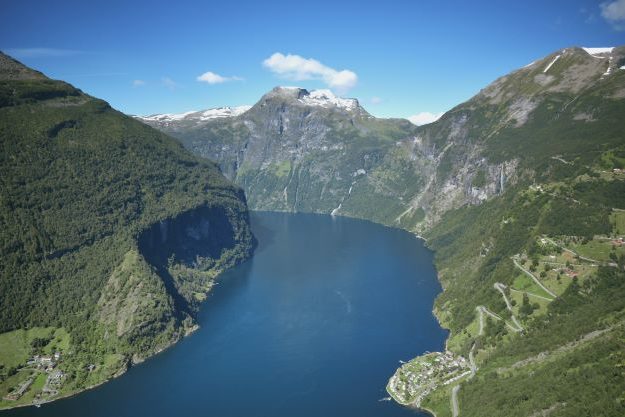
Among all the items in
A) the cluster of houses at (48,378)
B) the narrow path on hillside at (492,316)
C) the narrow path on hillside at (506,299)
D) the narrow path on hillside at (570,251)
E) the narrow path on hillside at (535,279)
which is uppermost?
the narrow path on hillside at (570,251)

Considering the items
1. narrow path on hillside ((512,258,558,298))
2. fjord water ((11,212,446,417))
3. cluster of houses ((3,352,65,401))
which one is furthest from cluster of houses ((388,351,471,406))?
cluster of houses ((3,352,65,401))

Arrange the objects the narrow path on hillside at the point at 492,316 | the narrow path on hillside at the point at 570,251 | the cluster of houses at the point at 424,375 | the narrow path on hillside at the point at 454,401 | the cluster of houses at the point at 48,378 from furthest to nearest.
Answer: the narrow path on hillside at the point at 570,251
the narrow path on hillside at the point at 492,316
the cluster of houses at the point at 48,378
the cluster of houses at the point at 424,375
the narrow path on hillside at the point at 454,401

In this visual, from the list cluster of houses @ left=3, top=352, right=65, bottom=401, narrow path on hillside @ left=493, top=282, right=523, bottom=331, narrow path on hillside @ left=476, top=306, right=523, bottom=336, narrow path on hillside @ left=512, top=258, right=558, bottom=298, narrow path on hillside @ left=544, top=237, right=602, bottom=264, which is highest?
narrow path on hillside @ left=544, top=237, right=602, bottom=264

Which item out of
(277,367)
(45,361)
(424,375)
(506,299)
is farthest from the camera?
(506,299)

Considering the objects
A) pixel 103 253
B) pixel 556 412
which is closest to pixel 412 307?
pixel 556 412

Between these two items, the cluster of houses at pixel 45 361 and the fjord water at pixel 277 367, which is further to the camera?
the cluster of houses at pixel 45 361

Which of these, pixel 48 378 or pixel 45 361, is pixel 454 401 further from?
pixel 45 361

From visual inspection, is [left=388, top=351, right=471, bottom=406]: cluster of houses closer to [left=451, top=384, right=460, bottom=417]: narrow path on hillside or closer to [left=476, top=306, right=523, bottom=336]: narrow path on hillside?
[left=451, top=384, right=460, bottom=417]: narrow path on hillside

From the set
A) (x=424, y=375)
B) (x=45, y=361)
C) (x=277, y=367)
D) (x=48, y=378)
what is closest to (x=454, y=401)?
(x=424, y=375)

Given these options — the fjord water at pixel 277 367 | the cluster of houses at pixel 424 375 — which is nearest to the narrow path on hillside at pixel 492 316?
the cluster of houses at pixel 424 375

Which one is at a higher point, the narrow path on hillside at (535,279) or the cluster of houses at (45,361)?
the narrow path on hillside at (535,279)

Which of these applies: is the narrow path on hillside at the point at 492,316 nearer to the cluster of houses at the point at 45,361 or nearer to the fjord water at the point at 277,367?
the fjord water at the point at 277,367

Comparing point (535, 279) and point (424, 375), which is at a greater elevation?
point (535, 279)
